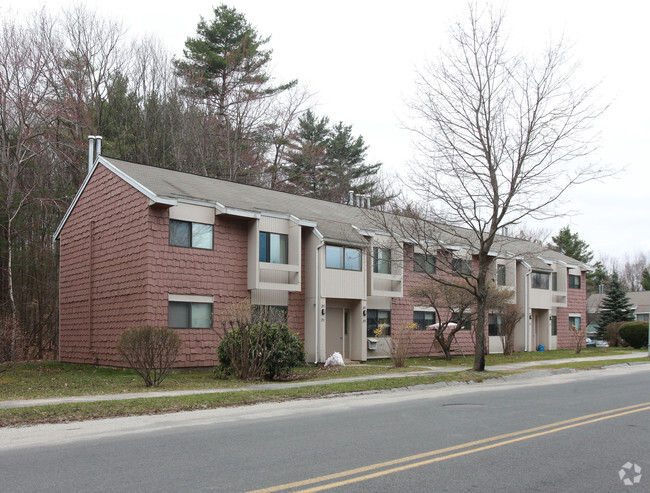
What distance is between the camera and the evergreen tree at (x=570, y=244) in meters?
74.5

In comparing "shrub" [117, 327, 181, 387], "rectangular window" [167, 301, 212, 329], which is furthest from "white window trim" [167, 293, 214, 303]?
"shrub" [117, 327, 181, 387]

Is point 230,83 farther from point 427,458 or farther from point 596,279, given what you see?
point 596,279

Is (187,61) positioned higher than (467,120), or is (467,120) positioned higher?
(187,61)

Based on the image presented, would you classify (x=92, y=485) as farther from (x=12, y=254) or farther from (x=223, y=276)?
(x=12, y=254)

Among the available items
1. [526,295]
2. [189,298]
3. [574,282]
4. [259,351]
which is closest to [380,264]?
[189,298]

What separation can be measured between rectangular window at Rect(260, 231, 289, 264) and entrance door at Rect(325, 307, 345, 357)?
345 centimetres

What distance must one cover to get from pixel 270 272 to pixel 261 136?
62.9 ft

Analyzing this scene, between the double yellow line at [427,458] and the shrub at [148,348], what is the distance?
33.7 feet

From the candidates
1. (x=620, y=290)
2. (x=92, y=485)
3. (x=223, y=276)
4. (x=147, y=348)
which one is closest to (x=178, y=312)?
(x=223, y=276)

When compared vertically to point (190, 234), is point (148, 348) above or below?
below

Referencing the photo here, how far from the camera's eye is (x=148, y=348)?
1645 cm

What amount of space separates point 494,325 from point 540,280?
18.8 feet

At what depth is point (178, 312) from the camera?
21.9 meters

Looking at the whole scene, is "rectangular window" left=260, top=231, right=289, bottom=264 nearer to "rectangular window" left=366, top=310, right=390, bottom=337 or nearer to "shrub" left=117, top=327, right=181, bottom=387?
"rectangular window" left=366, top=310, right=390, bottom=337
